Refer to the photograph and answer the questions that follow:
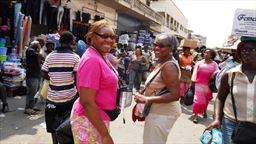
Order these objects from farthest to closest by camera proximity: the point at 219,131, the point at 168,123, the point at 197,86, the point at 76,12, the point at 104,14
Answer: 1. the point at 104,14
2. the point at 76,12
3. the point at 197,86
4. the point at 168,123
5. the point at 219,131

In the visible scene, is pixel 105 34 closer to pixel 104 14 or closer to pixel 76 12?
pixel 76 12

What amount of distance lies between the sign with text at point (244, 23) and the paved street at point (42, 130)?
3.39 m

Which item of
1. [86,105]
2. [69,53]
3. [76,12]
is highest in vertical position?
[76,12]

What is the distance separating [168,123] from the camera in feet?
10.6

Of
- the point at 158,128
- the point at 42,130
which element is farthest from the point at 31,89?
the point at 158,128

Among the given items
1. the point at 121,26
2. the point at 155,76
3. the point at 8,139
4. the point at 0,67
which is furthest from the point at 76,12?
the point at 155,76

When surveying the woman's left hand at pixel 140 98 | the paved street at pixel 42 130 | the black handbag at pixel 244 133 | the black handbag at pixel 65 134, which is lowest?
the paved street at pixel 42 130

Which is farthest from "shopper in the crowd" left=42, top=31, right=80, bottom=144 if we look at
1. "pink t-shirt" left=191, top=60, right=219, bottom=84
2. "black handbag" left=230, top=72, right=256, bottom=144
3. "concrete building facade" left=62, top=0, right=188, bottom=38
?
"concrete building facade" left=62, top=0, right=188, bottom=38

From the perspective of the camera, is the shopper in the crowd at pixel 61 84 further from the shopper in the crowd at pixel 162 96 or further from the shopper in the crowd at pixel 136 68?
the shopper in the crowd at pixel 136 68

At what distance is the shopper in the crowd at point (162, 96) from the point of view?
10.2 feet

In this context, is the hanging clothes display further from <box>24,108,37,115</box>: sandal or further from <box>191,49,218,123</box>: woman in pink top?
<box>191,49,218,123</box>: woman in pink top

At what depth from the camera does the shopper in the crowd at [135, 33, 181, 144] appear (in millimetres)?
3115

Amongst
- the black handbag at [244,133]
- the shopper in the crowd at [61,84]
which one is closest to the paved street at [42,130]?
the shopper in the crowd at [61,84]

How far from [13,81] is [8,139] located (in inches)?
140
